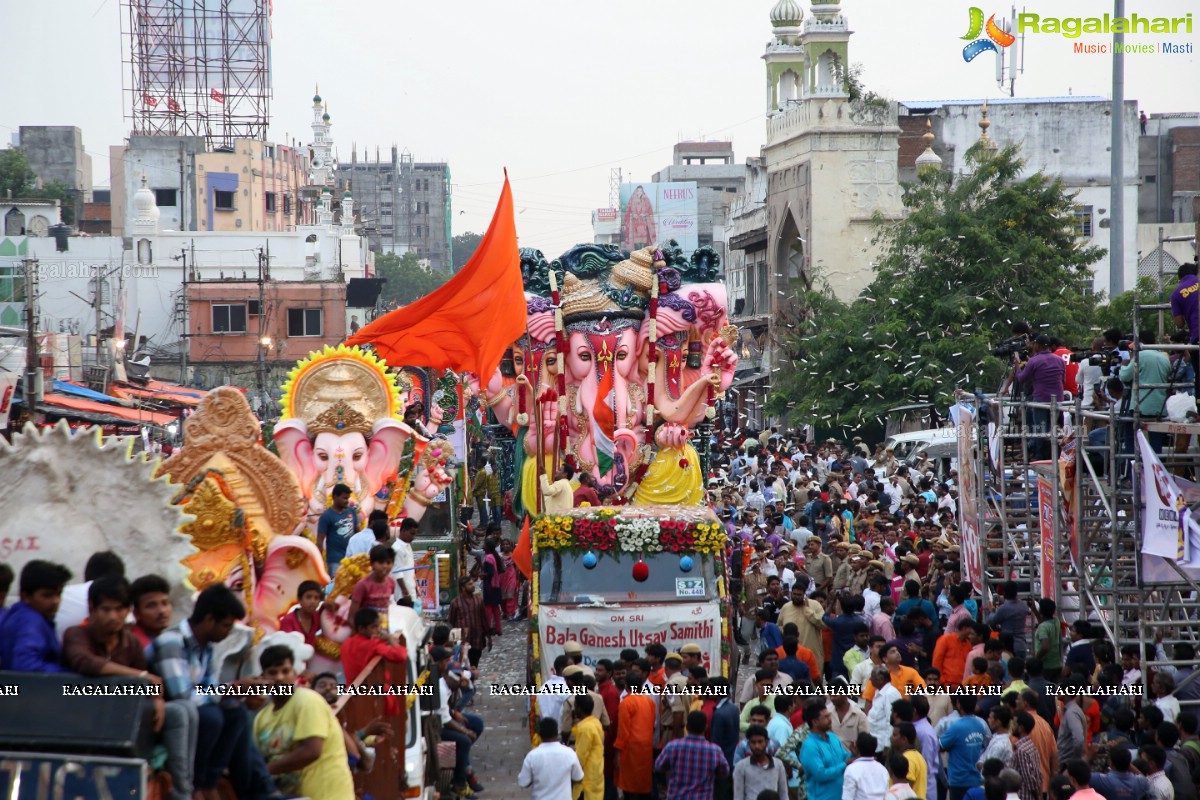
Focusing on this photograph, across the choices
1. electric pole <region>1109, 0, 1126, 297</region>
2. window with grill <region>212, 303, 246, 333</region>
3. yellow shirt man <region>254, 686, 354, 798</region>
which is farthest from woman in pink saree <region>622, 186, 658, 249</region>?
yellow shirt man <region>254, 686, 354, 798</region>

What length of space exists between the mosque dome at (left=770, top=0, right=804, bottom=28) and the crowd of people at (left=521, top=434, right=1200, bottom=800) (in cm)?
4549

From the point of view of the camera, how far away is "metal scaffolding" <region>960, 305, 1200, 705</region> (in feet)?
40.0

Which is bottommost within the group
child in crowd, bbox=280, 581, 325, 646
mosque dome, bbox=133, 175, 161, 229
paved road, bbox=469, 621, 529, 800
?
paved road, bbox=469, 621, 529, 800

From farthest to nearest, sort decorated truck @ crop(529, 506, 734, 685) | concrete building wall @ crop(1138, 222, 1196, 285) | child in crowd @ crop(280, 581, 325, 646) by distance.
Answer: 1. concrete building wall @ crop(1138, 222, 1196, 285)
2. decorated truck @ crop(529, 506, 734, 685)
3. child in crowd @ crop(280, 581, 325, 646)

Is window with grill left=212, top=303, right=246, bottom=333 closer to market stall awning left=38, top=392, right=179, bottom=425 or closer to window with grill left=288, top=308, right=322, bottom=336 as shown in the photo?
window with grill left=288, top=308, right=322, bottom=336

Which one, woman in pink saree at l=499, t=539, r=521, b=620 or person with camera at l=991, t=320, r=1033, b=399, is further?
woman in pink saree at l=499, t=539, r=521, b=620

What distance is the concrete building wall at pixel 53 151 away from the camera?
74750 millimetres

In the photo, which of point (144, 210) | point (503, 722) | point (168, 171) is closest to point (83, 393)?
point (503, 722)

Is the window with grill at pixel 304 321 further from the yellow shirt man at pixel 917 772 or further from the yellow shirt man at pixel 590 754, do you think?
the yellow shirt man at pixel 917 772

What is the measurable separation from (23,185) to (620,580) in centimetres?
6031

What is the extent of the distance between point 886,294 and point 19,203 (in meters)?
35.5

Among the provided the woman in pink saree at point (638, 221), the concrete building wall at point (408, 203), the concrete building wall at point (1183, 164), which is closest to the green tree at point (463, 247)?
the concrete building wall at point (408, 203)

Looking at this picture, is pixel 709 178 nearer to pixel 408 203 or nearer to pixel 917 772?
pixel 408 203

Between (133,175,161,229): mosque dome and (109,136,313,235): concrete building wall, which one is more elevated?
(109,136,313,235): concrete building wall
